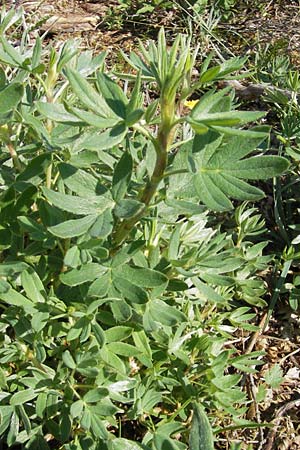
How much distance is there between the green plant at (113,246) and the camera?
123 centimetres

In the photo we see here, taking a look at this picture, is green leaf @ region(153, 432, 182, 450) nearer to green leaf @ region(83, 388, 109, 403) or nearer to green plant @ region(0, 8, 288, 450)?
green plant @ region(0, 8, 288, 450)

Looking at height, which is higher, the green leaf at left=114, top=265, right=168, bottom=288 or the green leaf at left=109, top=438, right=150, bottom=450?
the green leaf at left=114, top=265, right=168, bottom=288

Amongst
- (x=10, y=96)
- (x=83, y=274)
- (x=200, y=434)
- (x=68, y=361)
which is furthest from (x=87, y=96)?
(x=200, y=434)

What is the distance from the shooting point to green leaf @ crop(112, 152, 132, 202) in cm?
127

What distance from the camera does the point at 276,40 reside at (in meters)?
3.64

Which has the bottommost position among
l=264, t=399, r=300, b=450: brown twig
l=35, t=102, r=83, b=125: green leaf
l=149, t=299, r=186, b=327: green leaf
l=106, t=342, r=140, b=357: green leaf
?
l=264, t=399, r=300, b=450: brown twig

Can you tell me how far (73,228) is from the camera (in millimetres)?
1280

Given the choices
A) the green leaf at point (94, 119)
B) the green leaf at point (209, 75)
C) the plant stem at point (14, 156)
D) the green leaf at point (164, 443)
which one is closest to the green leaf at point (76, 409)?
the green leaf at point (164, 443)

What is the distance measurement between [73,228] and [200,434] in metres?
0.71

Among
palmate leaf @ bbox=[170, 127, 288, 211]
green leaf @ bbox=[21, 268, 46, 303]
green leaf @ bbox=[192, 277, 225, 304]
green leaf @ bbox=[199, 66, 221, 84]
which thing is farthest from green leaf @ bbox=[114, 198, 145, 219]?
green leaf @ bbox=[192, 277, 225, 304]

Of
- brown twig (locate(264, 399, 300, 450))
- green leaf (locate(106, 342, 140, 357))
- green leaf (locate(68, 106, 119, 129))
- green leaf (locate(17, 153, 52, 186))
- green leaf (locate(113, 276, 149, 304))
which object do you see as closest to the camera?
green leaf (locate(68, 106, 119, 129))

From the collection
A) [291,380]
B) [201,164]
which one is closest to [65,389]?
[201,164]

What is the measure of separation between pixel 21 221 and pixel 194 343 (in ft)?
2.23

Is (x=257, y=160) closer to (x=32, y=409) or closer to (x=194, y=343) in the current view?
(x=194, y=343)
